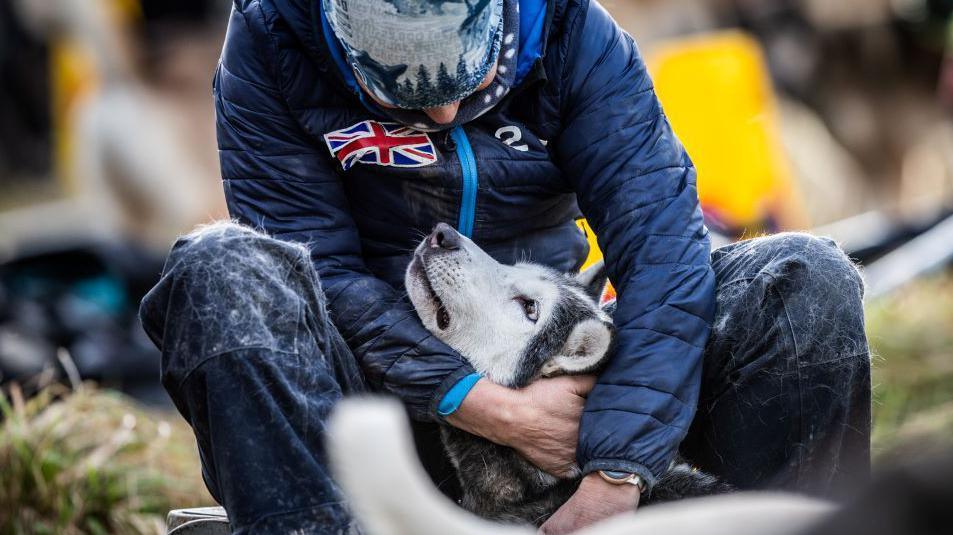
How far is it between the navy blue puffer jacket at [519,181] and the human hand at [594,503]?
0.06 metres

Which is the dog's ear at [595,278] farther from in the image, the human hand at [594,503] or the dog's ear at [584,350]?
the human hand at [594,503]

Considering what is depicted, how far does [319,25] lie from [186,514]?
4.80 feet

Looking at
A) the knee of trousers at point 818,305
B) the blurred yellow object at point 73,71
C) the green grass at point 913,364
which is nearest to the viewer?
the knee of trousers at point 818,305

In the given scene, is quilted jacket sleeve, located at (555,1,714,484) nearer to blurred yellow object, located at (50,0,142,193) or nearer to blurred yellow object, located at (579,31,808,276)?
blurred yellow object, located at (579,31,808,276)

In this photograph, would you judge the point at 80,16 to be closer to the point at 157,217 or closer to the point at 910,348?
the point at 157,217

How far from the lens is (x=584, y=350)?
127 inches

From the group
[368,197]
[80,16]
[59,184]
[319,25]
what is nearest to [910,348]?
[368,197]

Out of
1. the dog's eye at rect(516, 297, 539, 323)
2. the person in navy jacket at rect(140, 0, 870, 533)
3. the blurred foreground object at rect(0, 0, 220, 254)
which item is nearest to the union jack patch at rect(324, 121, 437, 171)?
the person in navy jacket at rect(140, 0, 870, 533)

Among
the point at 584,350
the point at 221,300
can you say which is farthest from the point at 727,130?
the point at 221,300

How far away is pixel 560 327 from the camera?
11.2 feet

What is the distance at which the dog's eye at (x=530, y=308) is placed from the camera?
3471mm

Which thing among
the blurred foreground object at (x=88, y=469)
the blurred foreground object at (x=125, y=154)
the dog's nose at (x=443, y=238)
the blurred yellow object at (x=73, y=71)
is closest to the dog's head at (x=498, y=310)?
the dog's nose at (x=443, y=238)

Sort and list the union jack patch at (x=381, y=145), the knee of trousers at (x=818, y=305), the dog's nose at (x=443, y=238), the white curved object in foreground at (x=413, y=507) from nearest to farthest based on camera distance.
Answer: the white curved object in foreground at (x=413, y=507) → the knee of trousers at (x=818, y=305) → the union jack patch at (x=381, y=145) → the dog's nose at (x=443, y=238)

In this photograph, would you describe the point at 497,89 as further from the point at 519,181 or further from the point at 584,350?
the point at 584,350
